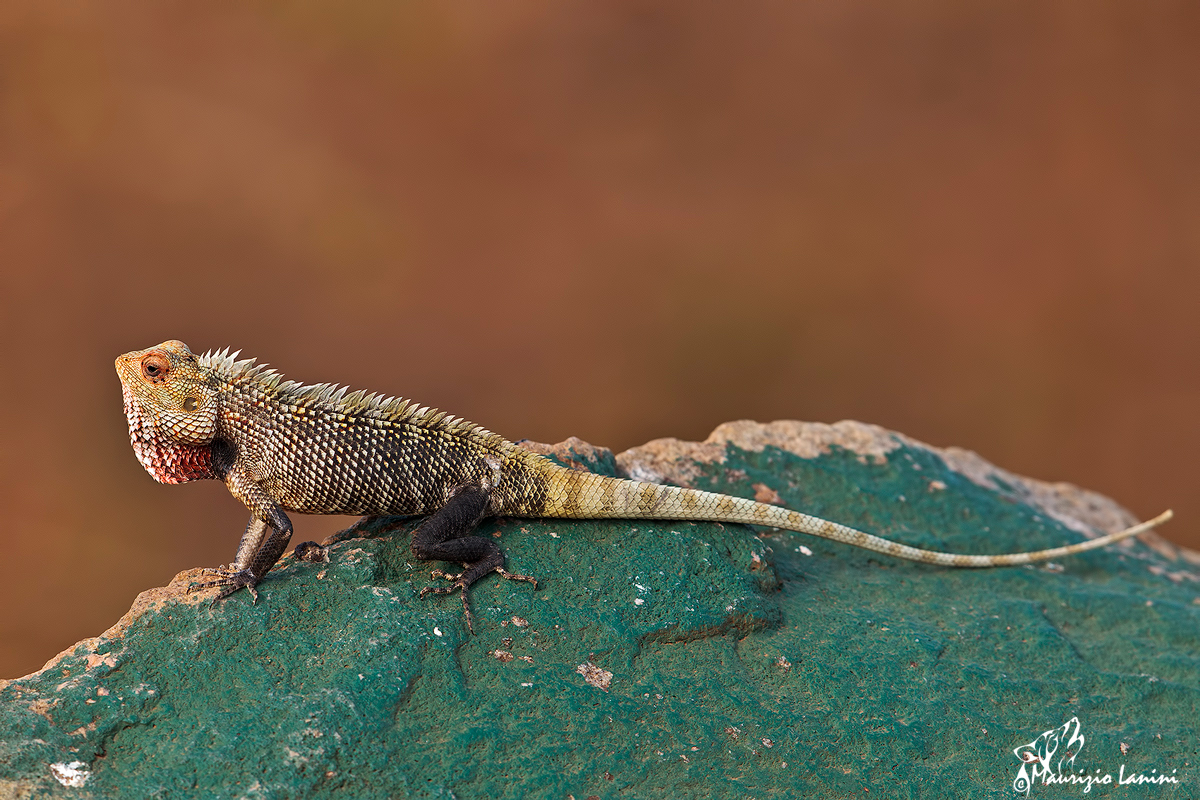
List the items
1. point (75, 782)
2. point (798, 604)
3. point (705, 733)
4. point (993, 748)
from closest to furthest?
point (75, 782), point (705, 733), point (993, 748), point (798, 604)

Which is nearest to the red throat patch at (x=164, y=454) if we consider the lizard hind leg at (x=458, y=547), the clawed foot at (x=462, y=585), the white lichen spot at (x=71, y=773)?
the lizard hind leg at (x=458, y=547)

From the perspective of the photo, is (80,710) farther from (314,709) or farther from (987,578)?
(987,578)

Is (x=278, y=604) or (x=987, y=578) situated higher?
(x=987, y=578)

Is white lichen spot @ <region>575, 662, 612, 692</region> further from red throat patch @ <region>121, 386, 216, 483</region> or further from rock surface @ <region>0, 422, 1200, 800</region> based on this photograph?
red throat patch @ <region>121, 386, 216, 483</region>

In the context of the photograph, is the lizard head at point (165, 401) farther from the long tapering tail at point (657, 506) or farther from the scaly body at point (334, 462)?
the long tapering tail at point (657, 506)

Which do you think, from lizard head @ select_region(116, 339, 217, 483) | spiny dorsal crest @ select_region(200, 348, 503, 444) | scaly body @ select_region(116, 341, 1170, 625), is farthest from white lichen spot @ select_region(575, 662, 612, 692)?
lizard head @ select_region(116, 339, 217, 483)

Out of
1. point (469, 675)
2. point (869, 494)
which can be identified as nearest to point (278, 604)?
point (469, 675)

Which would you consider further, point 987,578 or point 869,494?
point 869,494
